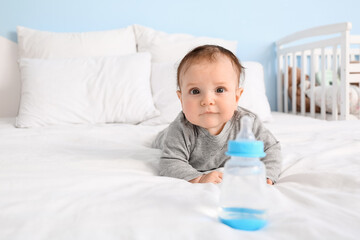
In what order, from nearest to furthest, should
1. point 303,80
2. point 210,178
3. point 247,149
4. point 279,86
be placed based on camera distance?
point 247,149 < point 210,178 < point 303,80 < point 279,86

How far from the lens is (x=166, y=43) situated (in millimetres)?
2246

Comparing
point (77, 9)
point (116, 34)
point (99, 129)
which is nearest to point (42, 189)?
point (99, 129)

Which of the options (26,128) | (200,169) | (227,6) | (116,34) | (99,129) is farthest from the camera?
(227,6)

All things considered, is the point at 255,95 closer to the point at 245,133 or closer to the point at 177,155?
the point at 177,155

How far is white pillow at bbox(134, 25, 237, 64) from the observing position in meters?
2.21

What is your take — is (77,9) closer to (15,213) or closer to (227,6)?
(227,6)

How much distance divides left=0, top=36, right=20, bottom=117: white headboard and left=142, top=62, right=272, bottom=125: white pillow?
88 centimetres

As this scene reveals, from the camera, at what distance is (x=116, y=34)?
2.22m

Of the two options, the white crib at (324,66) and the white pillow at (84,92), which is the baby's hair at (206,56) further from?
the white crib at (324,66)

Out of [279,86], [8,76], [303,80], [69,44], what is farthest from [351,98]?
[8,76]

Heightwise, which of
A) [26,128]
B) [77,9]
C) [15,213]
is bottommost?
[26,128]

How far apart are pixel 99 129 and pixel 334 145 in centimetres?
87

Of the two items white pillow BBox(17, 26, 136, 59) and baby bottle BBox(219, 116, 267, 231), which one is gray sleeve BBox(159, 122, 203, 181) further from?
white pillow BBox(17, 26, 136, 59)

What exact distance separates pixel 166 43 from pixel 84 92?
65cm
